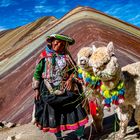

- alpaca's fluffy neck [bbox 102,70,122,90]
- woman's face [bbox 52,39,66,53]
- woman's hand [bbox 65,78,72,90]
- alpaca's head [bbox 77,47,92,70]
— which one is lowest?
alpaca's fluffy neck [bbox 102,70,122,90]

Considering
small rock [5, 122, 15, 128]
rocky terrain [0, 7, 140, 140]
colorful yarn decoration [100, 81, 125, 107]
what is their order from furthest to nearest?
rocky terrain [0, 7, 140, 140] → small rock [5, 122, 15, 128] → colorful yarn decoration [100, 81, 125, 107]

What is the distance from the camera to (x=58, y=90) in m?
4.75

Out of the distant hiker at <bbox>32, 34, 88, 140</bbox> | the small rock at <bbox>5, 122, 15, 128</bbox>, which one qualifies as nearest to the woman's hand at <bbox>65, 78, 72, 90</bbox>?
the distant hiker at <bbox>32, 34, 88, 140</bbox>

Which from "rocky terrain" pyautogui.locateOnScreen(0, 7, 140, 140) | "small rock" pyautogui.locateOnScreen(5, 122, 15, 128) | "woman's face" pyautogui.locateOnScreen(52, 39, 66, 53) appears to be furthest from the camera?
"rocky terrain" pyautogui.locateOnScreen(0, 7, 140, 140)

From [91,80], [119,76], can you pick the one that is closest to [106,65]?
[119,76]

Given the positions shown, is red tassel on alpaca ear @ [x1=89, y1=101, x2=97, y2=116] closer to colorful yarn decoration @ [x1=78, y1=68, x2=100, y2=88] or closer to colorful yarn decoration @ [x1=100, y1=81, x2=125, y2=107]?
colorful yarn decoration @ [x1=78, y1=68, x2=100, y2=88]

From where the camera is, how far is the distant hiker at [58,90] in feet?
15.7

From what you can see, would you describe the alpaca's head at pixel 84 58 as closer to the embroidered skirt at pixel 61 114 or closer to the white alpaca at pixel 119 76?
the white alpaca at pixel 119 76

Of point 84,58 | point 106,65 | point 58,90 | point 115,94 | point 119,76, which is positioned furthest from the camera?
point 58,90

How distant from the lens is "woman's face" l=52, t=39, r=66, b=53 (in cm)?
478

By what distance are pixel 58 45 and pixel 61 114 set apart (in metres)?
0.88

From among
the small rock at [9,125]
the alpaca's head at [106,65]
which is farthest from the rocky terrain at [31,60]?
the alpaca's head at [106,65]

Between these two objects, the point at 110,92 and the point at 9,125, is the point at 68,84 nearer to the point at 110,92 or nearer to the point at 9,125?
the point at 110,92

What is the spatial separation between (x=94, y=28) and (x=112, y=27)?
4.25ft
